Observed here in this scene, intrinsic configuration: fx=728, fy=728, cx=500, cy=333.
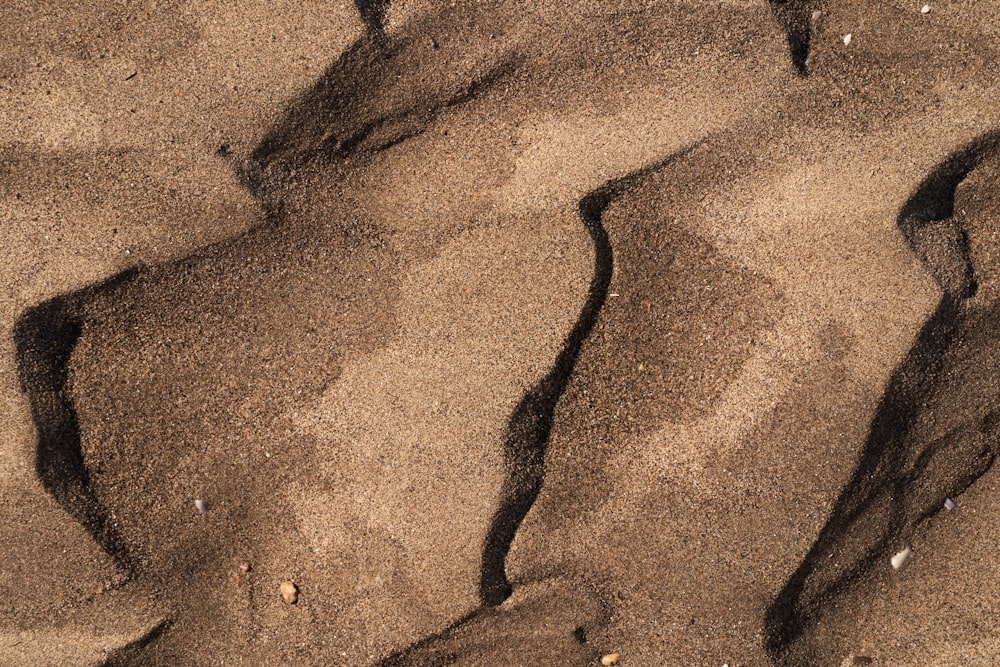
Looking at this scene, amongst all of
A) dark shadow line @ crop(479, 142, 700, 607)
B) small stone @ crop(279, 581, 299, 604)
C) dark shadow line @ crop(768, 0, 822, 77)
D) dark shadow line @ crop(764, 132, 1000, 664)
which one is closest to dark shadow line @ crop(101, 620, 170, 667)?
small stone @ crop(279, 581, 299, 604)

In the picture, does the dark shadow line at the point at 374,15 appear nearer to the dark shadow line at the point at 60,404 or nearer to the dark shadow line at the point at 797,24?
the dark shadow line at the point at 60,404

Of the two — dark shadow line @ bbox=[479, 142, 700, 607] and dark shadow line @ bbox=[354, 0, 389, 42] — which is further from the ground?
dark shadow line @ bbox=[354, 0, 389, 42]

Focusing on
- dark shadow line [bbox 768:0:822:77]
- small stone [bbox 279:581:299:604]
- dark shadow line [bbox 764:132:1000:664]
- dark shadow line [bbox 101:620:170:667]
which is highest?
dark shadow line [bbox 768:0:822:77]

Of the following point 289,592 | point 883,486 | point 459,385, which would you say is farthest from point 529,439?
point 883,486

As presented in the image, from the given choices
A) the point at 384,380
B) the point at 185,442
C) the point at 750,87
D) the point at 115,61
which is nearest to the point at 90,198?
the point at 115,61

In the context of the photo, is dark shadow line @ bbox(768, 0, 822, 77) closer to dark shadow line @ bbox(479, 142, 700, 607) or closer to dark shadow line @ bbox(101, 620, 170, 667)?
dark shadow line @ bbox(479, 142, 700, 607)

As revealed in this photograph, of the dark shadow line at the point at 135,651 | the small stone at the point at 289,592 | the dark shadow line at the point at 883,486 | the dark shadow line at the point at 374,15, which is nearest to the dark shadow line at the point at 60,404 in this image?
the dark shadow line at the point at 135,651
